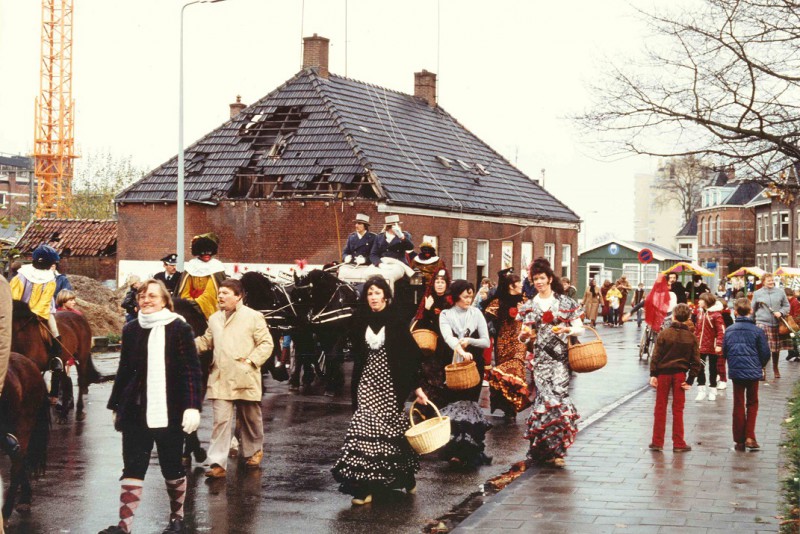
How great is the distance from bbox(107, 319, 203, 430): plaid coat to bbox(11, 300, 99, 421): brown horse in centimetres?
421

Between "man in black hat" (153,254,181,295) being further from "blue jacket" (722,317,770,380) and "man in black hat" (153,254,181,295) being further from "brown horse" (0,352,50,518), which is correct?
"blue jacket" (722,317,770,380)

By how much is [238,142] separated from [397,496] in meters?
28.3

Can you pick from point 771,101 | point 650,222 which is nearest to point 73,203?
point 771,101

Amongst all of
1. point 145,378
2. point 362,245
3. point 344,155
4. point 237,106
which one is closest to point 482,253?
point 344,155

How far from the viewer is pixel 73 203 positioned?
5916 cm

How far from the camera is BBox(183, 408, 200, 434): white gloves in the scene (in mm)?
7441

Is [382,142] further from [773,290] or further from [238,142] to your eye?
[773,290]

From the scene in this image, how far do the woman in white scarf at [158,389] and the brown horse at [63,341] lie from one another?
14.0 feet

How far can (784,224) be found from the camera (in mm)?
77750

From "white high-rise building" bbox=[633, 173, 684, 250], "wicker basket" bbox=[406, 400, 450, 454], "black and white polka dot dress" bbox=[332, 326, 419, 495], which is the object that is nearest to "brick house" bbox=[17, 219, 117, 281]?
"black and white polka dot dress" bbox=[332, 326, 419, 495]

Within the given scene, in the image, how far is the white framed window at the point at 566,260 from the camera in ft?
156

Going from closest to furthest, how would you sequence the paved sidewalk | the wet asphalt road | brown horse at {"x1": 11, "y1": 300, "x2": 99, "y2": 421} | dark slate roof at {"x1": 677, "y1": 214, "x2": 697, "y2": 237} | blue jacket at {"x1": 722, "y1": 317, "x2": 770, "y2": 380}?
the paved sidewalk → the wet asphalt road → blue jacket at {"x1": 722, "y1": 317, "x2": 770, "y2": 380} → brown horse at {"x1": 11, "y1": 300, "x2": 99, "y2": 421} → dark slate roof at {"x1": 677, "y1": 214, "x2": 697, "y2": 237}

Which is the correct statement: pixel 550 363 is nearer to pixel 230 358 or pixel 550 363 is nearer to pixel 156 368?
pixel 230 358

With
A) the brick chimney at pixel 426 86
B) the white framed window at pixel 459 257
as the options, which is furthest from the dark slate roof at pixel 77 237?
the white framed window at pixel 459 257
